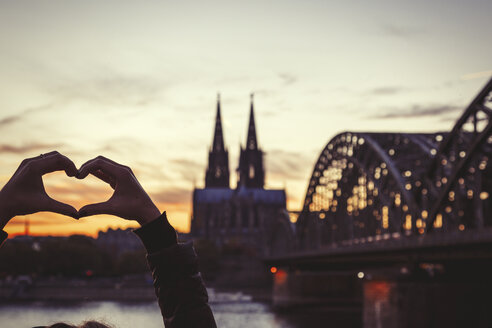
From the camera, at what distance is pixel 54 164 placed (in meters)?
2.82

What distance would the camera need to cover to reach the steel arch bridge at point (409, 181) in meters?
31.0

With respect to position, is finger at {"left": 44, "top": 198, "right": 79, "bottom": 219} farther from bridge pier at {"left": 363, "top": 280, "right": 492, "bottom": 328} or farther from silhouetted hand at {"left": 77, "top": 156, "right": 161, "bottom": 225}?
bridge pier at {"left": 363, "top": 280, "right": 492, "bottom": 328}

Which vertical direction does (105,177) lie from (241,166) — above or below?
below

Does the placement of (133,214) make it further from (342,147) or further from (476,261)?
(342,147)

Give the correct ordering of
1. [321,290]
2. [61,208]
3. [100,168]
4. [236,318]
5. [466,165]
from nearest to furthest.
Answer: [61,208] < [100,168] < [466,165] < [236,318] < [321,290]

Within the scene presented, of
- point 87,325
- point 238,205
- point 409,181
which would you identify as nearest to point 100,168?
point 87,325

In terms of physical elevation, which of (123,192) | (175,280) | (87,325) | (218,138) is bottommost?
(87,325)

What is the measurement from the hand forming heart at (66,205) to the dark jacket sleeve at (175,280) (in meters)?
0.08

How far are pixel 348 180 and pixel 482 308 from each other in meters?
25.8

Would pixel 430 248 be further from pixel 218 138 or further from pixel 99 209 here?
pixel 218 138

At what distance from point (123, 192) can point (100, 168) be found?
13 centimetres

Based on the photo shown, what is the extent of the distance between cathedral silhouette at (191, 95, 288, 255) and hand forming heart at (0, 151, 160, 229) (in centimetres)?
16222

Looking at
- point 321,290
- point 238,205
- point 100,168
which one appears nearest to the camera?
point 100,168

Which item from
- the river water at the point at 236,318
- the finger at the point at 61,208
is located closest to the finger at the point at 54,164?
the finger at the point at 61,208
